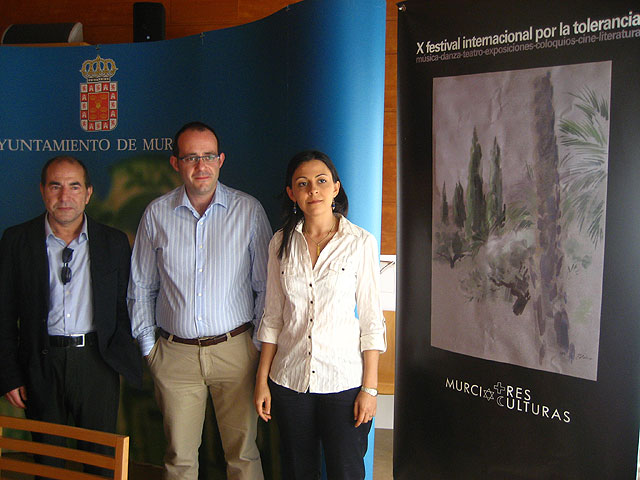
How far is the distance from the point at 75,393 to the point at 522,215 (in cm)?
195

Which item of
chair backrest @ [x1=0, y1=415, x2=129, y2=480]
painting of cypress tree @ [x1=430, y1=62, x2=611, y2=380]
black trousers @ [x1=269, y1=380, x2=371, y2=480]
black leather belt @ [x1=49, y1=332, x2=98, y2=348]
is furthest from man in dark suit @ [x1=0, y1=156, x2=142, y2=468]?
painting of cypress tree @ [x1=430, y1=62, x2=611, y2=380]

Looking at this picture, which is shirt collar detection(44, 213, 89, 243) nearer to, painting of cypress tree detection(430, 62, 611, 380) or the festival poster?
the festival poster

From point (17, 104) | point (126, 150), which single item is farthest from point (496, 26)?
point (17, 104)

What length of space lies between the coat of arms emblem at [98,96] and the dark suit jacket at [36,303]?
0.87 m

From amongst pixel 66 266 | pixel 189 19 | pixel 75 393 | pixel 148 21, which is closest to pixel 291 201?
pixel 66 266

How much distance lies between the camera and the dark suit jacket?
2254 millimetres

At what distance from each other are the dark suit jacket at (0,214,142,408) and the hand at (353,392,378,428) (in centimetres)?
107

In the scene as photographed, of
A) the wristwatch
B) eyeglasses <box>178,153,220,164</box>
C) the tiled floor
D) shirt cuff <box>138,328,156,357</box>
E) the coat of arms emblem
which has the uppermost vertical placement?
the coat of arms emblem

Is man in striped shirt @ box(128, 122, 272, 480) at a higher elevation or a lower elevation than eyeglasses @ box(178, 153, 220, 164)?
lower

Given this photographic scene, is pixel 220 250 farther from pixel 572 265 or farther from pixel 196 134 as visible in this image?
pixel 572 265

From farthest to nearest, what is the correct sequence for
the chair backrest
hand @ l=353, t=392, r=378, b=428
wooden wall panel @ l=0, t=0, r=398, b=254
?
wooden wall panel @ l=0, t=0, r=398, b=254 → hand @ l=353, t=392, r=378, b=428 → the chair backrest

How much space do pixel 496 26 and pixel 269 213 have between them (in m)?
1.30

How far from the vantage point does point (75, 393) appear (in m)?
2.27

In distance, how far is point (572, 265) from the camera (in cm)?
185
